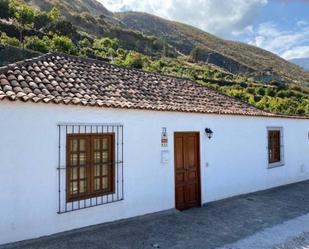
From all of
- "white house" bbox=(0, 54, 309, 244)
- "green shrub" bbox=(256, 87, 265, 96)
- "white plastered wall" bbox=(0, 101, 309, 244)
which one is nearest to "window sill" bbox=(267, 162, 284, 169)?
"white plastered wall" bbox=(0, 101, 309, 244)

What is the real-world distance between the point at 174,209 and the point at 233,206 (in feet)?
6.59

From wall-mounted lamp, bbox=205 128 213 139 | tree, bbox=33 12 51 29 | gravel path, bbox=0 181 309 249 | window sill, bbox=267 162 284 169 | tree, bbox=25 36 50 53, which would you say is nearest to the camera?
gravel path, bbox=0 181 309 249

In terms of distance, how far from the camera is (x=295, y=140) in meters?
16.2

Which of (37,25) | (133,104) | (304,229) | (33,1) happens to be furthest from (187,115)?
(33,1)

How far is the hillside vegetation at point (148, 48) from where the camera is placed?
33.5 m

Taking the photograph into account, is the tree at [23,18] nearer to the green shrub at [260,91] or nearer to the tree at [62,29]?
the tree at [62,29]

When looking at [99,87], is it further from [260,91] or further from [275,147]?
[260,91]

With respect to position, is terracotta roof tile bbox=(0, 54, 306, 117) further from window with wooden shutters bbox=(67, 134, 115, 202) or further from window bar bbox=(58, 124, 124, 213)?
window with wooden shutters bbox=(67, 134, 115, 202)

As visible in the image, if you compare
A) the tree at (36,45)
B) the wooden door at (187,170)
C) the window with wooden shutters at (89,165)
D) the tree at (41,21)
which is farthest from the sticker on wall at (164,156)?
the tree at (41,21)

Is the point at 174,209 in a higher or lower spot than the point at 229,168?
lower

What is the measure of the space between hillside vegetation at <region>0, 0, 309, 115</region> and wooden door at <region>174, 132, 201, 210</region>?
17.7 m

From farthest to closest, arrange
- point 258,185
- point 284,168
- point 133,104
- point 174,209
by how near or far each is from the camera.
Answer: point 284,168 < point 258,185 < point 174,209 < point 133,104

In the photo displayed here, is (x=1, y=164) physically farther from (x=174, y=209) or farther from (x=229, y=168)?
(x=229, y=168)

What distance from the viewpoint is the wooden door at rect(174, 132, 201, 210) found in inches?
410
